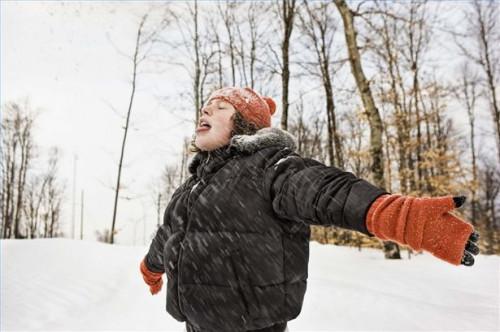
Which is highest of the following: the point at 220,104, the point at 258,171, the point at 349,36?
the point at 349,36

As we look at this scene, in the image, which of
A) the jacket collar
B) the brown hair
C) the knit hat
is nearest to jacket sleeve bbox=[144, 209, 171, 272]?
the jacket collar

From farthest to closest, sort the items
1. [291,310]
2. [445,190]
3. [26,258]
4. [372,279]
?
1. [445,190]
2. [26,258]
3. [372,279]
4. [291,310]

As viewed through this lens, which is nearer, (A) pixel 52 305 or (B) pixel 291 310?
(B) pixel 291 310

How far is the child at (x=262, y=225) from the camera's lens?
1051 mm

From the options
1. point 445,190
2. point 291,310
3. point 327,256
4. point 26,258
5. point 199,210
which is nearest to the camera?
point 291,310

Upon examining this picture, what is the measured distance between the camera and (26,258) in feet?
21.8

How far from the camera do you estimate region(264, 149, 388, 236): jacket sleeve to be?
1.13m

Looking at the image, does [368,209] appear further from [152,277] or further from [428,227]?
[152,277]

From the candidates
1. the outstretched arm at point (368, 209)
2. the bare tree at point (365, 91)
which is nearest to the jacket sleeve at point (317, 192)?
the outstretched arm at point (368, 209)

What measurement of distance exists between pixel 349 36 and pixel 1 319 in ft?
29.0

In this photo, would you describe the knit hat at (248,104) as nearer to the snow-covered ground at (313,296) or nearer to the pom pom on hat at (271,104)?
the pom pom on hat at (271,104)

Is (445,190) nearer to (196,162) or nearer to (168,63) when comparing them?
(196,162)

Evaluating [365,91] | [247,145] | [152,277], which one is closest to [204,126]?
[247,145]

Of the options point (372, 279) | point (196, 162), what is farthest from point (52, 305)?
point (372, 279)
